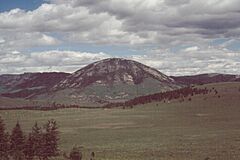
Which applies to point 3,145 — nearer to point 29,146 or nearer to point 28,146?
point 28,146

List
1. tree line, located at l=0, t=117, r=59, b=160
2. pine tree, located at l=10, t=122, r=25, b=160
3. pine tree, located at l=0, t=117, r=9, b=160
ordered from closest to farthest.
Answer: pine tree, located at l=0, t=117, r=9, b=160 < tree line, located at l=0, t=117, r=59, b=160 < pine tree, located at l=10, t=122, r=25, b=160

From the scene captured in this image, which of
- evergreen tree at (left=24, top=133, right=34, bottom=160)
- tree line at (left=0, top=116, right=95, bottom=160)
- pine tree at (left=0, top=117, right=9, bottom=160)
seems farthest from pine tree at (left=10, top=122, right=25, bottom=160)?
pine tree at (left=0, top=117, right=9, bottom=160)

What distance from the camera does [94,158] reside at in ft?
196

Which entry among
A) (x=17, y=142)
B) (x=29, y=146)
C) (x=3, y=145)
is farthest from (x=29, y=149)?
(x=3, y=145)

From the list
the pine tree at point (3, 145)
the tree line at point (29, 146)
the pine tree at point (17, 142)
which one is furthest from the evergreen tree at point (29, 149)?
the pine tree at point (3, 145)

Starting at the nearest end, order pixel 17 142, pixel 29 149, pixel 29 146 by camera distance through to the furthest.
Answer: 1. pixel 29 149
2. pixel 29 146
3. pixel 17 142

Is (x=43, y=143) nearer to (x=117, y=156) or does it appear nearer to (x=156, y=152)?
(x=117, y=156)

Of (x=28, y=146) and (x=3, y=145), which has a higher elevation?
(x=3, y=145)

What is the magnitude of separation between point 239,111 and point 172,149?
10155 cm

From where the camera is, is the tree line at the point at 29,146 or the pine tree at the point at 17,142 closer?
the tree line at the point at 29,146

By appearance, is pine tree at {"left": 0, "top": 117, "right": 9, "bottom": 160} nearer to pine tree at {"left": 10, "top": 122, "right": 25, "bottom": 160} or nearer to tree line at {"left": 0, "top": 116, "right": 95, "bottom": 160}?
tree line at {"left": 0, "top": 116, "right": 95, "bottom": 160}

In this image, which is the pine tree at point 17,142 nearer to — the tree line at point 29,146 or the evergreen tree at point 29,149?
the tree line at point 29,146

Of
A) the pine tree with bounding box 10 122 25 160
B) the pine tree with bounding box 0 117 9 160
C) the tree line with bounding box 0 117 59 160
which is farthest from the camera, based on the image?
Result: the pine tree with bounding box 10 122 25 160

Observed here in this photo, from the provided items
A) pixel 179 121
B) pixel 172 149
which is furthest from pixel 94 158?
pixel 179 121
